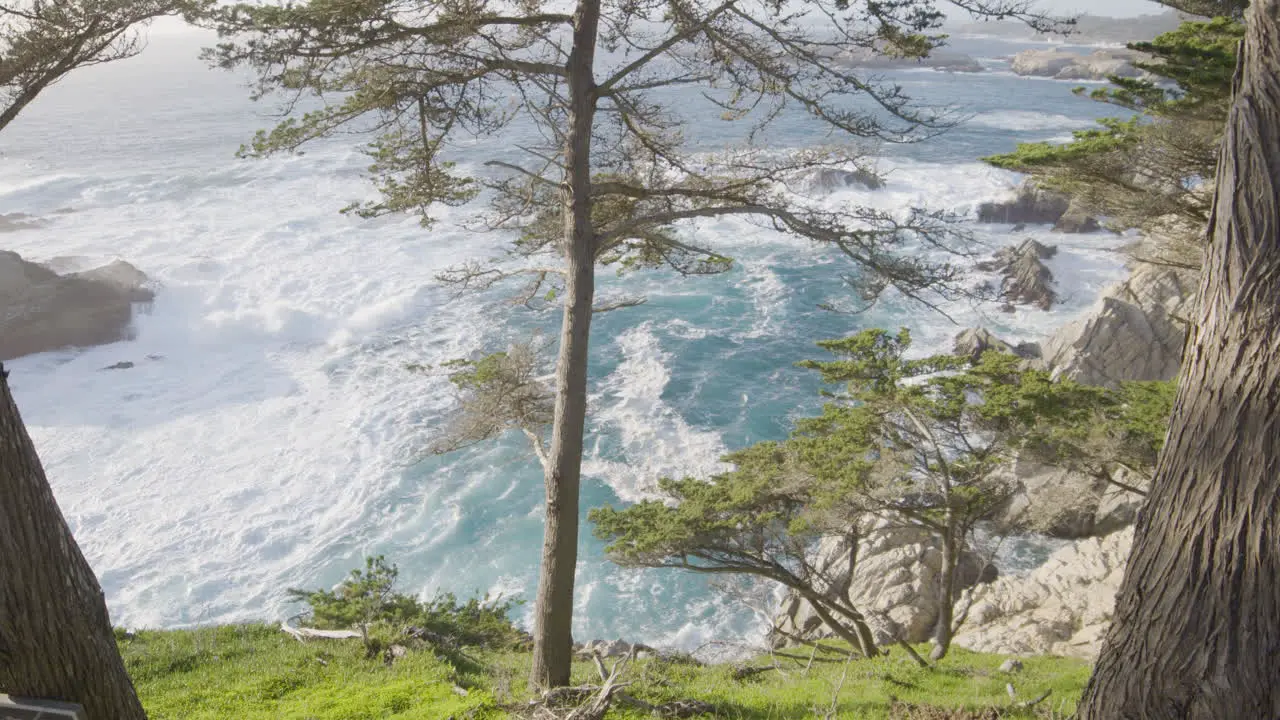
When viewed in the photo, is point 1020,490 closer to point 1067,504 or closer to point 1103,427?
point 1067,504

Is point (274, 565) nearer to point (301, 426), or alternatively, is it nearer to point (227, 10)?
point (301, 426)

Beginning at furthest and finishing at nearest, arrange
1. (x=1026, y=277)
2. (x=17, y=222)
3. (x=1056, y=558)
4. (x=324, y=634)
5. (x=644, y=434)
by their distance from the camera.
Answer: (x=17, y=222) < (x=1026, y=277) < (x=644, y=434) < (x=1056, y=558) < (x=324, y=634)

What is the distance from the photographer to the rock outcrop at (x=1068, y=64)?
58156 mm

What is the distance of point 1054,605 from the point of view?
37.1 ft

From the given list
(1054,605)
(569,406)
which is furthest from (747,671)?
(1054,605)

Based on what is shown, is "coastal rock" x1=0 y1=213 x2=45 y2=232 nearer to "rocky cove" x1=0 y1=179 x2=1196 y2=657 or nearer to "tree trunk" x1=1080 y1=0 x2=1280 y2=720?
"rocky cove" x1=0 y1=179 x2=1196 y2=657

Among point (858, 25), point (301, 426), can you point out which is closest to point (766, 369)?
point (301, 426)

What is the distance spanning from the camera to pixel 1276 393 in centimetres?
219

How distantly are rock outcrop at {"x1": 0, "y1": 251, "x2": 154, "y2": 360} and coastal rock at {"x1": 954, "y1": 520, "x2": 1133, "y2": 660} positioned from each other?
2202cm

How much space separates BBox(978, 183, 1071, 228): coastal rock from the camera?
2788cm

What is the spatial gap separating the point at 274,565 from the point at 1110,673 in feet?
41.9

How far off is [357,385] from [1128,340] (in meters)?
16.5

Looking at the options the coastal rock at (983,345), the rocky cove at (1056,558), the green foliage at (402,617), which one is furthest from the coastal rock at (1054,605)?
the coastal rock at (983,345)

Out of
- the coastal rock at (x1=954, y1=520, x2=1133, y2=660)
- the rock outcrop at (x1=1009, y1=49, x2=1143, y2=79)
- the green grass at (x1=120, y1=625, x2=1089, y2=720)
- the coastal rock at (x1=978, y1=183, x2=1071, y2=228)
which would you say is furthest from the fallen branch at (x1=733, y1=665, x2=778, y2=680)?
the rock outcrop at (x1=1009, y1=49, x2=1143, y2=79)
